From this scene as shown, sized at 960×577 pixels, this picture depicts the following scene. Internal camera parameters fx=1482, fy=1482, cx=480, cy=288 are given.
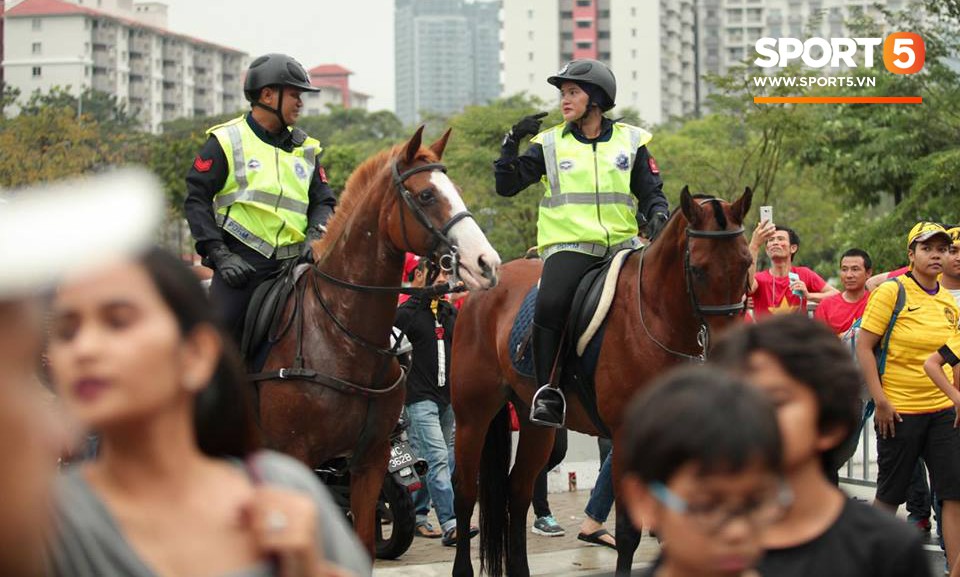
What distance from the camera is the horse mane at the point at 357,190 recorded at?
783 centimetres

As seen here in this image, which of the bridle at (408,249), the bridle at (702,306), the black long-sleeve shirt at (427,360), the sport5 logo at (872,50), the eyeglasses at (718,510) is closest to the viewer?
the eyeglasses at (718,510)

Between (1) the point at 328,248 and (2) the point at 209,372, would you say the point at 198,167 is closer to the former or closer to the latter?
(1) the point at 328,248

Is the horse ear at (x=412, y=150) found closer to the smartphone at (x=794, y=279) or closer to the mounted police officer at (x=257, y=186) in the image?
the mounted police officer at (x=257, y=186)

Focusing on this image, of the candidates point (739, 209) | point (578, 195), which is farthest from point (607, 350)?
point (739, 209)

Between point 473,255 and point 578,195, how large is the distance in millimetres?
1655

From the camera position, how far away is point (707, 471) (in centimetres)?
224

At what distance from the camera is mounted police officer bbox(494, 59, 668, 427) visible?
8.76 meters

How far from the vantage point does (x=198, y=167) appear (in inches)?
311

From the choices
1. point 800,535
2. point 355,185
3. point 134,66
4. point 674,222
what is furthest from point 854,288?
point 134,66

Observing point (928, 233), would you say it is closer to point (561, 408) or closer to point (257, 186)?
point (561, 408)

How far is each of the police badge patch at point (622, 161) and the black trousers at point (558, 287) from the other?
1.90 ft

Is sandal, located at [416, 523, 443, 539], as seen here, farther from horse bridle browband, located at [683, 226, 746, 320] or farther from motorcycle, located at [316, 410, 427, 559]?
horse bridle browband, located at [683, 226, 746, 320]

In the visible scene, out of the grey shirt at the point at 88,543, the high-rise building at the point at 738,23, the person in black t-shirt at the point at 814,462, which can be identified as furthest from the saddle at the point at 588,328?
the high-rise building at the point at 738,23

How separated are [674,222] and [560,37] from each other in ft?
490
